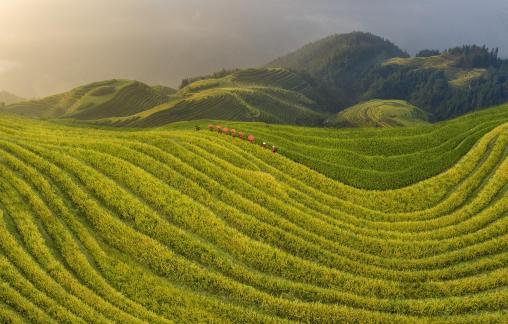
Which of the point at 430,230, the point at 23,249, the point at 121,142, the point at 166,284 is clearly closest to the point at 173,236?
the point at 166,284

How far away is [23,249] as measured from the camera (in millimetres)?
26094

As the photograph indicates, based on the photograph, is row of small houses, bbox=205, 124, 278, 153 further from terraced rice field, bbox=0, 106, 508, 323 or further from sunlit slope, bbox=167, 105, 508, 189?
terraced rice field, bbox=0, 106, 508, 323

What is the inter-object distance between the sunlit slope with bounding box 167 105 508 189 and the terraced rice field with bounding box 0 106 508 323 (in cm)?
196

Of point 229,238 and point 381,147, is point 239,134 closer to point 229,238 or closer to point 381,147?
point 381,147

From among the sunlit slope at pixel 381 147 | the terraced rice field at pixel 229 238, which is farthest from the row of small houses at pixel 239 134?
the terraced rice field at pixel 229 238

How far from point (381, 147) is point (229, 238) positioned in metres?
30.2

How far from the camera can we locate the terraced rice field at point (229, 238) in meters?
25.1

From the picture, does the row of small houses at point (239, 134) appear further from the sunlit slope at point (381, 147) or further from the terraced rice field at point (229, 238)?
the terraced rice field at point (229, 238)

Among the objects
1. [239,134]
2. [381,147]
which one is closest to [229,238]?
[239,134]

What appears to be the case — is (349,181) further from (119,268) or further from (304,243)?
(119,268)

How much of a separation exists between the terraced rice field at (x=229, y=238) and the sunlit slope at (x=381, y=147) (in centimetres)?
196

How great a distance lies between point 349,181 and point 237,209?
1524 centimetres

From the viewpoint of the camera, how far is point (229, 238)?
3108 cm

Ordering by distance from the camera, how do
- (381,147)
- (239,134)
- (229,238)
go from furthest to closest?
(381,147) < (239,134) < (229,238)
